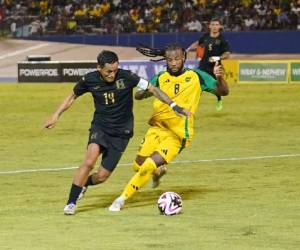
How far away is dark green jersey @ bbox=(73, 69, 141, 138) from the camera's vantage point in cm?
1198

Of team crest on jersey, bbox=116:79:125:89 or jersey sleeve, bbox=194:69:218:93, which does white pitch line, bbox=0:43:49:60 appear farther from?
team crest on jersey, bbox=116:79:125:89

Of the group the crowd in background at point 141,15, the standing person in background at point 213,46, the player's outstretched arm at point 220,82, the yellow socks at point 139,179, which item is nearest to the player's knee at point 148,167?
the yellow socks at point 139,179

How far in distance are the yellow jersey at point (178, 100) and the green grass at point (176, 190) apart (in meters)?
1.00

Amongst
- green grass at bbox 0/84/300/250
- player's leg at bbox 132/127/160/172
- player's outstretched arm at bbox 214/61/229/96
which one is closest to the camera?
green grass at bbox 0/84/300/250

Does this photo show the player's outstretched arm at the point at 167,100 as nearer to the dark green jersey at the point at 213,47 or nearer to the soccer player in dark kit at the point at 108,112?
the soccer player in dark kit at the point at 108,112

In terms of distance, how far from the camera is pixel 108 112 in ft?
39.6

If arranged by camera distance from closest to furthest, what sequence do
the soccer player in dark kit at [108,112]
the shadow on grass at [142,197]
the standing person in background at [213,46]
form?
the soccer player in dark kit at [108,112] < the shadow on grass at [142,197] < the standing person in background at [213,46]

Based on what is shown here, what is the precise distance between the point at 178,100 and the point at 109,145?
4.35 feet

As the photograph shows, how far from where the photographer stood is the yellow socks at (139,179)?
12.1 meters

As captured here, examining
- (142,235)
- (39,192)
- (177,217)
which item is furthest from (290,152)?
(142,235)

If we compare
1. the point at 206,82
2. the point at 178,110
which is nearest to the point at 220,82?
the point at 206,82

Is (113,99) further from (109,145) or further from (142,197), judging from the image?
(142,197)

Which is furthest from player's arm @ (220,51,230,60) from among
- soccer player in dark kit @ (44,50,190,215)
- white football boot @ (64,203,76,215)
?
white football boot @ (64,203,76,215)

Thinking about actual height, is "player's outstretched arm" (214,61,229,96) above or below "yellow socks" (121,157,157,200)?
above
